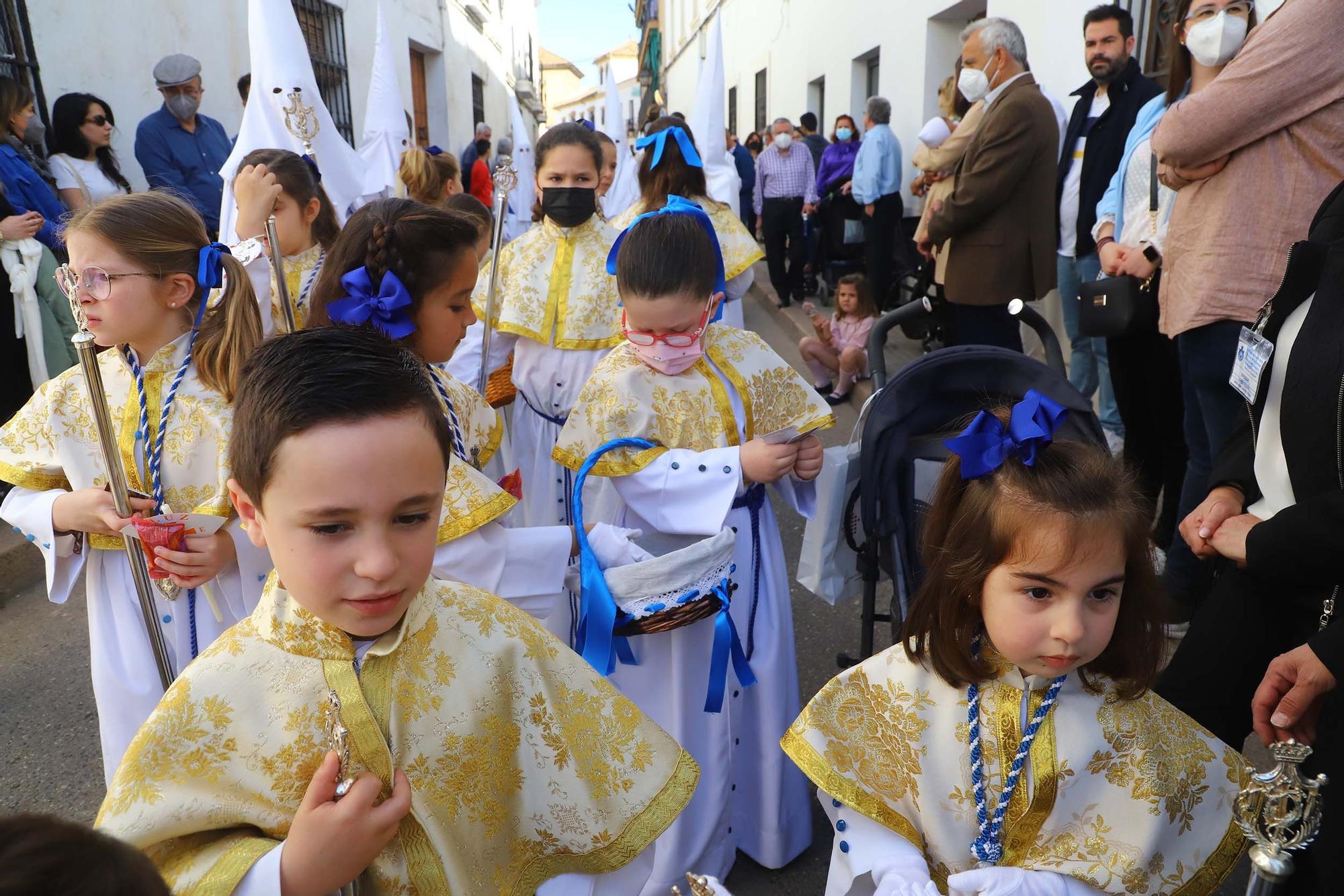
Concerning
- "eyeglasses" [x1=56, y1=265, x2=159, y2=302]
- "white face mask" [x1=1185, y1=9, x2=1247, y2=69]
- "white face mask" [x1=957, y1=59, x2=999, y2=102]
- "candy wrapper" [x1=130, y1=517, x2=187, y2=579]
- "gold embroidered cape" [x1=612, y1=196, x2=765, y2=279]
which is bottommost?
"candy wrapper" [x1=130, y1=517, x2=187, y2=579]

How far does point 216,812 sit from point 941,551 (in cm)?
119

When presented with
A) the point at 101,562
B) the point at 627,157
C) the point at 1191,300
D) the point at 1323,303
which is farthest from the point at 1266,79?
the point at 627,157

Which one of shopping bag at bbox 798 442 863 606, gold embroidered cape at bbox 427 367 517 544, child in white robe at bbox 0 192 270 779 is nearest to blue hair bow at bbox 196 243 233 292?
child in white robe at bbox 0 192 270 779

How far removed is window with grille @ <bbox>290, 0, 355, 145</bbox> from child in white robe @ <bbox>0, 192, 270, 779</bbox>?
1132 cm

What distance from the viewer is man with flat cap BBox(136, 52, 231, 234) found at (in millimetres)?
7031

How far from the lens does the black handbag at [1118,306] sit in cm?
356

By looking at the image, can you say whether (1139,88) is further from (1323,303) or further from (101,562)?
(101,562)

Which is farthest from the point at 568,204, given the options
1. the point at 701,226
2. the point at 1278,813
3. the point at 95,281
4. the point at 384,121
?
the point at 384,121

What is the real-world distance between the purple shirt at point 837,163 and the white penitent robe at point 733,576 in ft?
26.5

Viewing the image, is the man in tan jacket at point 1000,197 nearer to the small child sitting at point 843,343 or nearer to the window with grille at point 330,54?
the small child sitting at point 843,343

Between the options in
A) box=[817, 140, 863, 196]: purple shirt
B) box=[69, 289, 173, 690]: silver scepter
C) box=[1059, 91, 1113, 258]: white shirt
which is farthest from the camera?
box=[817, 140, 863, 196]: purple shirt

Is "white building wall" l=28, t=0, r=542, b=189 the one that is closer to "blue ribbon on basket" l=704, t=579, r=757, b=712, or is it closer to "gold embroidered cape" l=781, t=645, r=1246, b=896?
"blue ribbon on basket" l=704, t=579, r=757, b=712

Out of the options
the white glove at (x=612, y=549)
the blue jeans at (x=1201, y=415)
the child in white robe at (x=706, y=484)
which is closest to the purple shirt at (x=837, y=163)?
the blue jeans at (x=1201, y=415)

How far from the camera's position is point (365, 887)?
1.39 m
